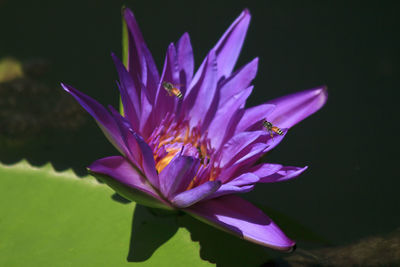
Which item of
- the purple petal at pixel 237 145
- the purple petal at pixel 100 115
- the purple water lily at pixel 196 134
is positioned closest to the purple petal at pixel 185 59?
the purple water lily at pixel 196 134

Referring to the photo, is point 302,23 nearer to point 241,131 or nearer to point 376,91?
point 376,91

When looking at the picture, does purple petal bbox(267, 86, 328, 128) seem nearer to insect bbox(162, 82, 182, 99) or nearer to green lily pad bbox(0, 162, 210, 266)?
insect bbox(162, 82, 182, 99)

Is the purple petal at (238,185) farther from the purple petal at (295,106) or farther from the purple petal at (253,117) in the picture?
the purple petal at (295,106)

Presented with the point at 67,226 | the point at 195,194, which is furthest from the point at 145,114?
the point at 67,226

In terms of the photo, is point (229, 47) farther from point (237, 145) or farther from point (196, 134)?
point (237, 145)

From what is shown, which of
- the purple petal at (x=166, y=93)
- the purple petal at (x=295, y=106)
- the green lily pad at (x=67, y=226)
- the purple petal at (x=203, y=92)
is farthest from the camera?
the purple petal at (x=295, y=106)

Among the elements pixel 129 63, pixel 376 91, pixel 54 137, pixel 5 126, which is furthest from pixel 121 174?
pixel 376 91

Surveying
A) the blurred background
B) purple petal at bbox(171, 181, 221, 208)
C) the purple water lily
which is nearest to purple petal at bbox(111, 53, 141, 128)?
the purple water lily
